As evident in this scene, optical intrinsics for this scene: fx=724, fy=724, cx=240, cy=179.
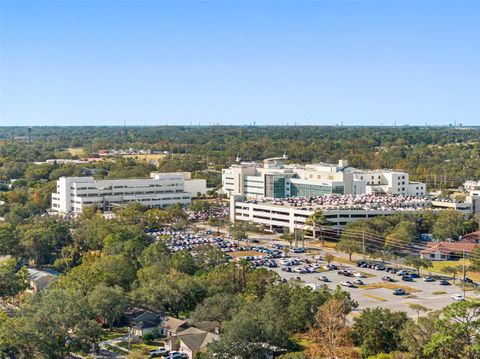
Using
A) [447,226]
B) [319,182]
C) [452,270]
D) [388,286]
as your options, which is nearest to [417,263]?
[452,270]

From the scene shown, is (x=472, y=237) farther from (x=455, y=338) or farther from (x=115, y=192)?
(x=115, y=192)

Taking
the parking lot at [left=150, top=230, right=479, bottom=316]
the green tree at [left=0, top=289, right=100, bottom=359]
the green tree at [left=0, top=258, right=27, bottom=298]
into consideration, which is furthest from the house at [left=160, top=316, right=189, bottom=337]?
the parking lot at [left=150, top=230, right=479, bottom=316]

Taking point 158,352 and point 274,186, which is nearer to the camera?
point 158,352

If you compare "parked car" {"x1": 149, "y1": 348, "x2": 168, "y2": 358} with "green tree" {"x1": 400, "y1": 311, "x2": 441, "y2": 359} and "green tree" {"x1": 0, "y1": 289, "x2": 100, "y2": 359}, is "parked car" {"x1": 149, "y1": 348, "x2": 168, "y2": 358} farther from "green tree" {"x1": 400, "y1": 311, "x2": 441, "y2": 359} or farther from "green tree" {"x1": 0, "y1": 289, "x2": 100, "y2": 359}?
"green tree" {"x1": 400, "y1": 311, "x2": 441, "y2": 359}

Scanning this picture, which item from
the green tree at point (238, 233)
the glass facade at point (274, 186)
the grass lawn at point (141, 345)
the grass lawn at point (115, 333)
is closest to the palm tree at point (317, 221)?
the green tree at point (238, 233)

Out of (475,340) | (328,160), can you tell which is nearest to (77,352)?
(475,340)
